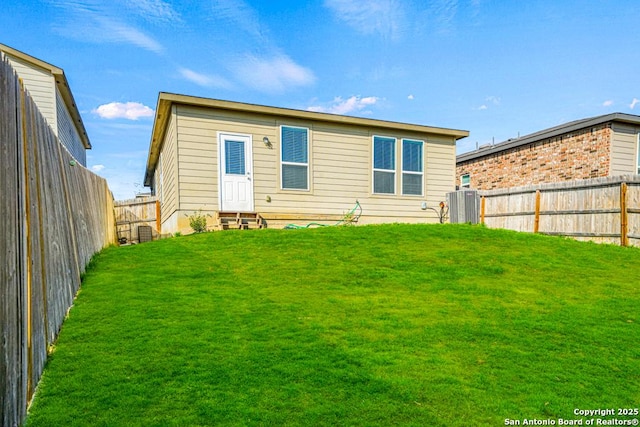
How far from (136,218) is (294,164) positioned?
5880 millimetres

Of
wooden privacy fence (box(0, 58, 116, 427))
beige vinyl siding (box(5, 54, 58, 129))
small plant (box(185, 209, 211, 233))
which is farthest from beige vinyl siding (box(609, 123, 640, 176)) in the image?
beige vinyl siding (box(5, 54, 58, 129))

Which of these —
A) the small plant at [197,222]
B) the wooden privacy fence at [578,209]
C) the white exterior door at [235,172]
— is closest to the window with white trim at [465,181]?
the wooden privacy fence at [578,209]

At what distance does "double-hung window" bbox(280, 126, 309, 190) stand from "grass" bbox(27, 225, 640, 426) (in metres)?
5.47

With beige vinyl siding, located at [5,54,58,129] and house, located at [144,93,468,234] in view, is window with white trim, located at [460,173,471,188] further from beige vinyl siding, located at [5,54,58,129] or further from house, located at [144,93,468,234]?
beige vinyl siding, located at [5,54,58,129]

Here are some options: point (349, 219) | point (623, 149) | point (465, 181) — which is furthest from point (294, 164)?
point (623, 149)

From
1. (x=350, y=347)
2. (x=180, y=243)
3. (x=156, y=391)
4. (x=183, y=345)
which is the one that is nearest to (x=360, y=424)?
(x=350, y=347)

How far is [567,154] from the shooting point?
Answer: 49.0 ft

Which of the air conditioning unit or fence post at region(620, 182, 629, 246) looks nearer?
fence post at region(620, 182, 629, 246)

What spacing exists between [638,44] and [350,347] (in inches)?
476

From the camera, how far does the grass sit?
244cm

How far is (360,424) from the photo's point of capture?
2.27m

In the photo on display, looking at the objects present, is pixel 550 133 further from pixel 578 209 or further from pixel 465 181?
pixel 578 209

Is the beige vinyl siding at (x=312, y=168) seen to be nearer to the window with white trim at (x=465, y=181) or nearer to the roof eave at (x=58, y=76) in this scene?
the roof eave at (x=58, y=76)

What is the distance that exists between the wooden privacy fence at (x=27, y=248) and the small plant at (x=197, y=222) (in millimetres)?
6127
